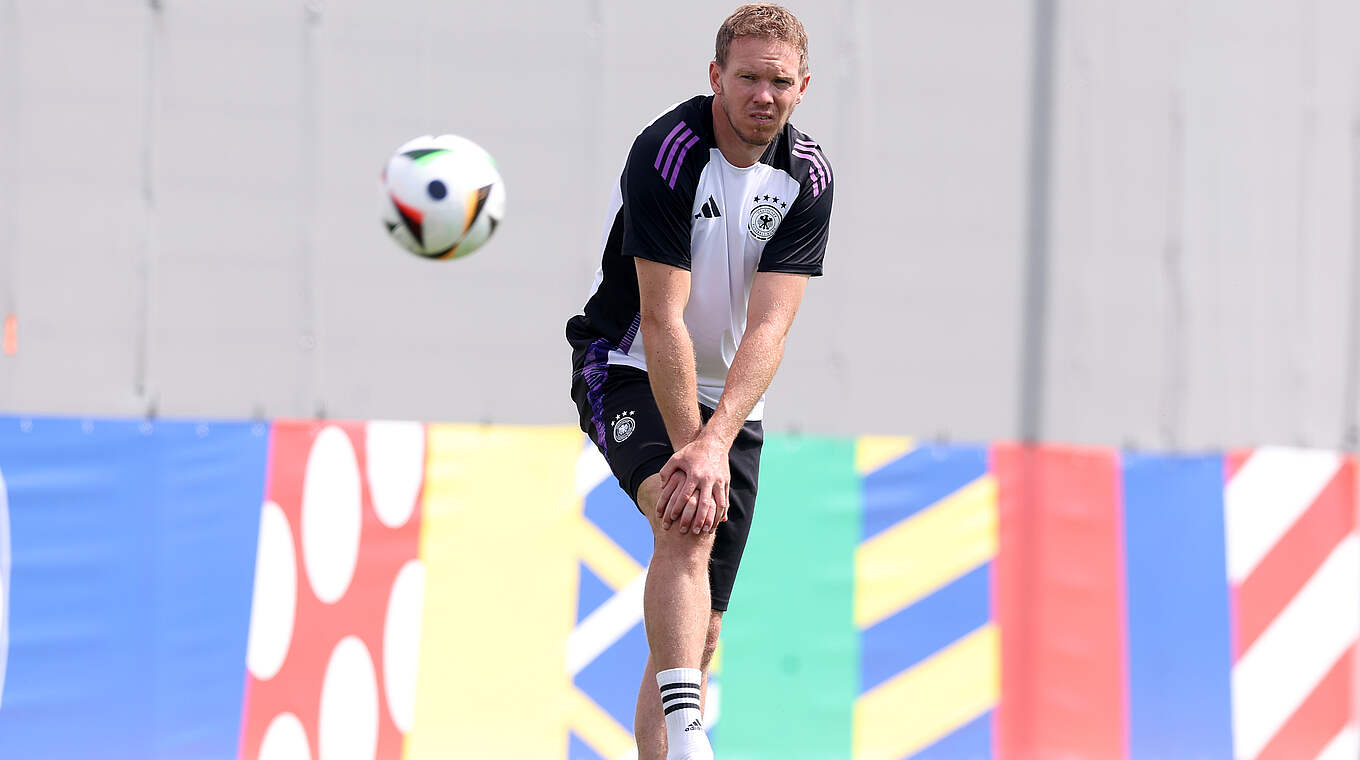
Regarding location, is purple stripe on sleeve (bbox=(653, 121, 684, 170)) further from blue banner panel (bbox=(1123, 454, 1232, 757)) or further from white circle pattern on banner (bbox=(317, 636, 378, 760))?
blue banner panel (bbox=(1123, 454, 1232, 757))

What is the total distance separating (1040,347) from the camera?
6422 millimetres

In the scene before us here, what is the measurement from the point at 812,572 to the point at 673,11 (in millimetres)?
2336

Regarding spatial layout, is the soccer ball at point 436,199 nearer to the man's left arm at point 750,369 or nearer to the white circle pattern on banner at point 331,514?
the man's left arm at point 750,369

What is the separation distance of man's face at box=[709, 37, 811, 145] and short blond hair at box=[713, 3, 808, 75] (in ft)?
0.05

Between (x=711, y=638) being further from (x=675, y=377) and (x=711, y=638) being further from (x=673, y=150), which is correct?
(x=673, y=150)

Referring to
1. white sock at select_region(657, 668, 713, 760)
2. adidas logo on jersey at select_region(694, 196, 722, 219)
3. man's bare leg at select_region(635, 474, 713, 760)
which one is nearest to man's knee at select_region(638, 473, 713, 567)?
man's bare leg at select_region(635, 474, 713, 760)

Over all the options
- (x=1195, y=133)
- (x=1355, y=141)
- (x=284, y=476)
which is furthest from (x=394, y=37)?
(x=1355, y=141)

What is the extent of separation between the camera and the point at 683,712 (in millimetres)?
3338

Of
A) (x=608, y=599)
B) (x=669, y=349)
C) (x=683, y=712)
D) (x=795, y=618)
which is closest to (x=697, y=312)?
(x=669, y=349)

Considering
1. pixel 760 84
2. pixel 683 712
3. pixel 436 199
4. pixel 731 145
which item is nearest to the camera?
pixel 683 712

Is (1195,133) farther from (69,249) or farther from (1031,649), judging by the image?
(69,249)

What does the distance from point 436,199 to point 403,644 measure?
2.01 m

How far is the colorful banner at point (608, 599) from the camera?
207 inches

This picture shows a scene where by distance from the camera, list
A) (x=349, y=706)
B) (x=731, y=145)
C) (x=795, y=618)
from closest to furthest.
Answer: (x=731, y=145)
(x=349, y=706)
(x=795, y=618)
